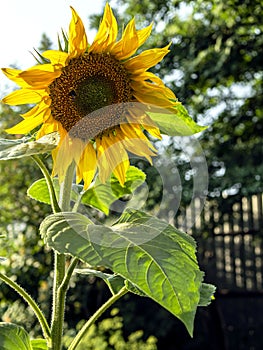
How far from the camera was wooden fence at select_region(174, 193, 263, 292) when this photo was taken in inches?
165

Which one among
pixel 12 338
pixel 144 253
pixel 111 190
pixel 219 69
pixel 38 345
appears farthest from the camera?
pixel 219 69

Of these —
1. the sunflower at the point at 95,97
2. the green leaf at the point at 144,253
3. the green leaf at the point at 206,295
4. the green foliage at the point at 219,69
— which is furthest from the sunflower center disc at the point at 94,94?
the green foliage at the point at 219,69

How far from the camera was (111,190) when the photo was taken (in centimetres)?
97

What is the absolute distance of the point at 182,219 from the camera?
401 cm

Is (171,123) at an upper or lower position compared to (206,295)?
upper

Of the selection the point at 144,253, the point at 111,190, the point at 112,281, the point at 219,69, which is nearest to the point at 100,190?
the point at 111,190

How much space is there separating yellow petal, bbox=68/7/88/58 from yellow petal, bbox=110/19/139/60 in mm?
44

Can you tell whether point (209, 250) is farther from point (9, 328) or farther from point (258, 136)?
point (9, 328)

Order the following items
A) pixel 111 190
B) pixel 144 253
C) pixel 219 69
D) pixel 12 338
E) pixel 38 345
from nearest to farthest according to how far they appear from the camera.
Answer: pixel 144 253 → pixel 12 338 → pixel 38 345 → pixel 111 190 → pixel 219 69

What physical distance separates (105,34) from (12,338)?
1.20ft

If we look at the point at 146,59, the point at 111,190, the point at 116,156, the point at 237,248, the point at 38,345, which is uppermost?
the point at 146,59

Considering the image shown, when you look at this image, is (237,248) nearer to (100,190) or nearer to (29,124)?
(100,190)

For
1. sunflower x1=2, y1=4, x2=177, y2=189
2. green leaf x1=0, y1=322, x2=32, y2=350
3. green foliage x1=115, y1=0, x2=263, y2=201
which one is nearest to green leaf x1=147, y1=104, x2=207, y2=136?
sunflower x1=2, y1=4, x2=177, y2=189

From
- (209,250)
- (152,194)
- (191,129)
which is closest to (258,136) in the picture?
(209,250)
